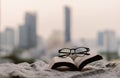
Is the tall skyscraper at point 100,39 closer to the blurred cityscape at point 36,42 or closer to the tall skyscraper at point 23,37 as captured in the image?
the blurred cityscape at point 36,42

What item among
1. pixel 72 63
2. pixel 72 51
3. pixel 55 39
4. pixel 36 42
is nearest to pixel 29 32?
pixel 36 42

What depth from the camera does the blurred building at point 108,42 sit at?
10.7ft

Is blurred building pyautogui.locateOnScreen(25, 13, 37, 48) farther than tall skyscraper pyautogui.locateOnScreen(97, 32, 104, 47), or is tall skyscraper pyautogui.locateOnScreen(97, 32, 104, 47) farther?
blurred building pyautogui.locateOnScreen(25, 13, 37, 48)

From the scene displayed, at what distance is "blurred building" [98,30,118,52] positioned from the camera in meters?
3.26

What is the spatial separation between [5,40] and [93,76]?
277 centimetres

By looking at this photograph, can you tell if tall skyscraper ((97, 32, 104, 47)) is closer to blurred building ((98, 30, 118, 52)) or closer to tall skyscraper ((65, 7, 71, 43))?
blurred building ((98, 30, 118, 52))

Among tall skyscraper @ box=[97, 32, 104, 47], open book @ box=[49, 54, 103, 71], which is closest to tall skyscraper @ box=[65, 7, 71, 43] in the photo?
tall skyscraper @ box=[97, 32, 104, 47]

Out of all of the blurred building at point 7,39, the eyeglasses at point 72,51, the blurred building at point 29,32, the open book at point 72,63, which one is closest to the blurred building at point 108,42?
the blurred building at point 29,32

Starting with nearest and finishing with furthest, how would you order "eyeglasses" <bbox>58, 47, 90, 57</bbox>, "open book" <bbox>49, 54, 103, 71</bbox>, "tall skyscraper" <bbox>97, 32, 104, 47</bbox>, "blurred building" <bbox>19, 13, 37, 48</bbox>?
"open book" <bbox>49, 54, 103, 71</bbox> < "eyeglasses" <bbox>58, 47, 90, 57</bbox> < "tall skyscraper" <bbox>97, 32, 104, 47</bbox> < "blurred building" <bbox>19, 13, 37, 48</bbox>

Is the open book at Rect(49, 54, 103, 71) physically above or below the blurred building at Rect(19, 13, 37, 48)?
below

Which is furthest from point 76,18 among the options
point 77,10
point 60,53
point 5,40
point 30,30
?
point 60,53

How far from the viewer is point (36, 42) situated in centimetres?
366

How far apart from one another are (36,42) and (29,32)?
0.22m

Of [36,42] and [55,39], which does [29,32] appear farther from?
[55,39]
